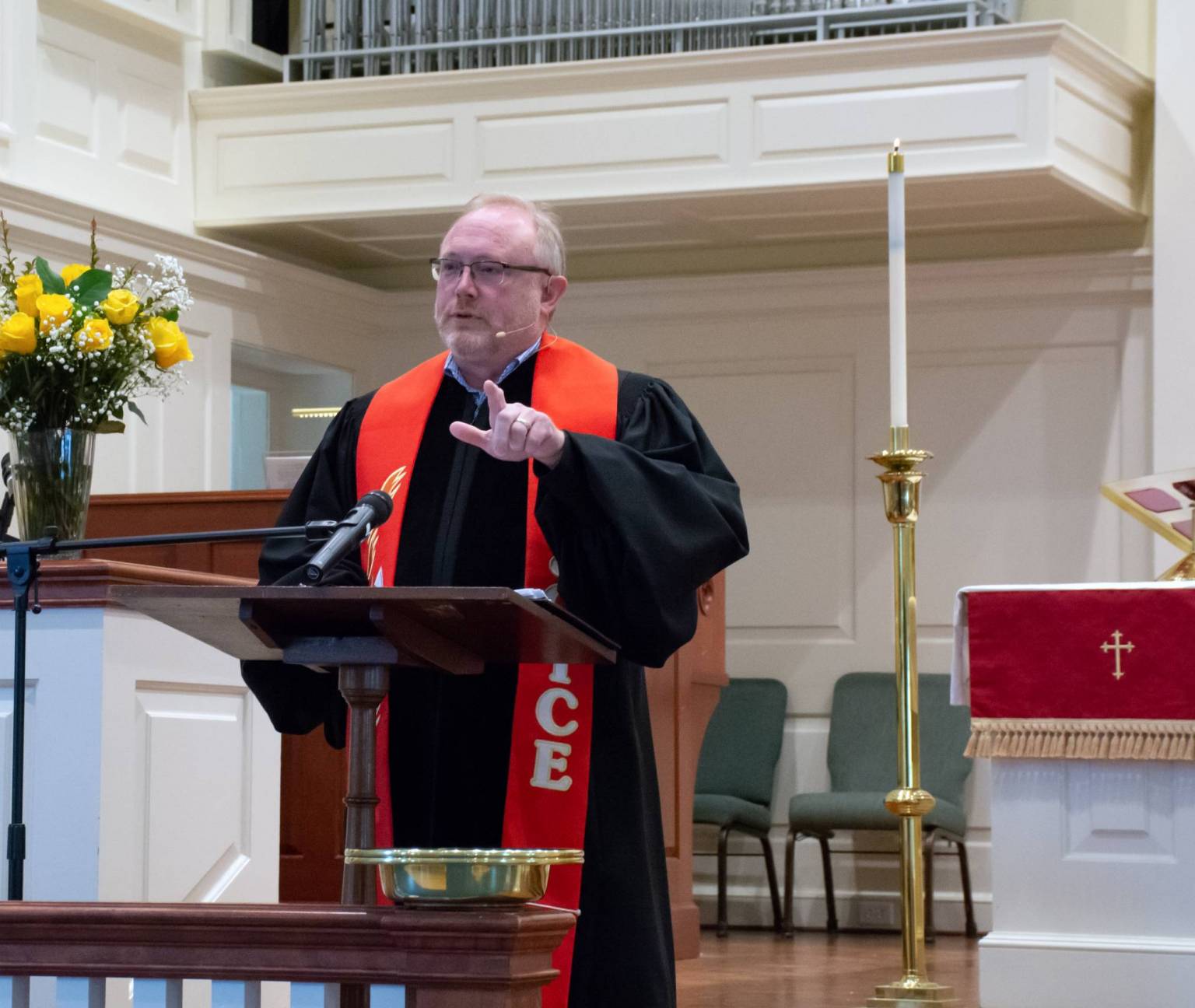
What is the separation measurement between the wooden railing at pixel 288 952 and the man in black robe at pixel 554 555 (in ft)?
2.12

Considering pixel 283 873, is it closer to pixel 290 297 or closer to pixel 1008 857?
pixel 1008 857

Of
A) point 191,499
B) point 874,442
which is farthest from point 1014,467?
point 191,499

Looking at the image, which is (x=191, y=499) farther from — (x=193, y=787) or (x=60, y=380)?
(x=193, y=787)

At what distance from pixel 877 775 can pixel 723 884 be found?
0.78 meters

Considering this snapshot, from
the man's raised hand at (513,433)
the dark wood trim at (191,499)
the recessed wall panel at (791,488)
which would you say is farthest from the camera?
the recessed wall panel at (791,488)

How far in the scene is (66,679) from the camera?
3469 millimetres

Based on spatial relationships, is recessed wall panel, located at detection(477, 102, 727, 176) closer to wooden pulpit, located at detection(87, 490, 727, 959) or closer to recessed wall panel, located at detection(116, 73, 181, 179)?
recessed wall panel, located at detection(116, 73, 181, 179)

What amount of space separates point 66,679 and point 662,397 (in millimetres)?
1336

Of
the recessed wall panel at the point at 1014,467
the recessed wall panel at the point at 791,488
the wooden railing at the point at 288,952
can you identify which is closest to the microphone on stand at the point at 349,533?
the wooden railing at the point at 288,952

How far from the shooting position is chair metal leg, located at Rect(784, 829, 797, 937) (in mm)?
7680

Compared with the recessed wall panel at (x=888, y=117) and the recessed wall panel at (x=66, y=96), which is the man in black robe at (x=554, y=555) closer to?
the recessed wall panel at (x=888, y=117)

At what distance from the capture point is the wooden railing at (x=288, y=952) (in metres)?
1.68

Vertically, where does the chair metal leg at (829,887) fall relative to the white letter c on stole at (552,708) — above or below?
below

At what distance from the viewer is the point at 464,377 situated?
9.10 ft
